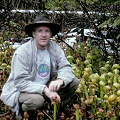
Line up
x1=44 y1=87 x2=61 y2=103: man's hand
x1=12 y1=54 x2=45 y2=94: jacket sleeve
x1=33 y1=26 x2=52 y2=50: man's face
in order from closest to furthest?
x1=44 y1=87 x2=61 y2=103: man's hand < x1=12 y1=54 x2=45 y2=94: jacket sleeve < x1=33 y1=26 x2=52 y2=50: man's face

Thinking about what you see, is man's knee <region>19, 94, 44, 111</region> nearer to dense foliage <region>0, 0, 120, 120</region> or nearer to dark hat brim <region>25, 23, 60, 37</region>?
dense foliage <region>0, 0, 120, 120</region>

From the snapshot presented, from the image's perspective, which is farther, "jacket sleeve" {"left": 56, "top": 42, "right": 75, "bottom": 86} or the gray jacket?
"jacket sleeve" {"left": 56, "top": 42, "right": 75, "bottom": 86}

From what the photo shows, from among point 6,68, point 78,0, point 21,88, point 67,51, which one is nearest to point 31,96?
point 21,88

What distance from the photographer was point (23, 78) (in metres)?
3.58

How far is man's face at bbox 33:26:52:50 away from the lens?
3.70 metres

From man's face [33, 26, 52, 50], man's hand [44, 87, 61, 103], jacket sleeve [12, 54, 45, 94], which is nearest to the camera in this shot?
man's hand [44, 87, 61, 103]

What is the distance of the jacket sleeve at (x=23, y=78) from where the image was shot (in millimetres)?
3561

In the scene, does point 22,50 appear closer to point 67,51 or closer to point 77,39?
point 67,51

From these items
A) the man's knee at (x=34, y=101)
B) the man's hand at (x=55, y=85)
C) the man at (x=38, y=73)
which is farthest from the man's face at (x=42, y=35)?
the man's knee at (x=34, y=101)

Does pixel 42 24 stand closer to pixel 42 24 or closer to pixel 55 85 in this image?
pixel 42 24

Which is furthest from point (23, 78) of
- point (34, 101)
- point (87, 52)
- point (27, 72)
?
point (87, 52)

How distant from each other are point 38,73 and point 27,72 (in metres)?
0.20

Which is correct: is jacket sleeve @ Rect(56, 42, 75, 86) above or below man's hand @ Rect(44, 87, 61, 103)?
above

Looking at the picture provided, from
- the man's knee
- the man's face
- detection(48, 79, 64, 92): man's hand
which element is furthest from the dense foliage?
the man's face
